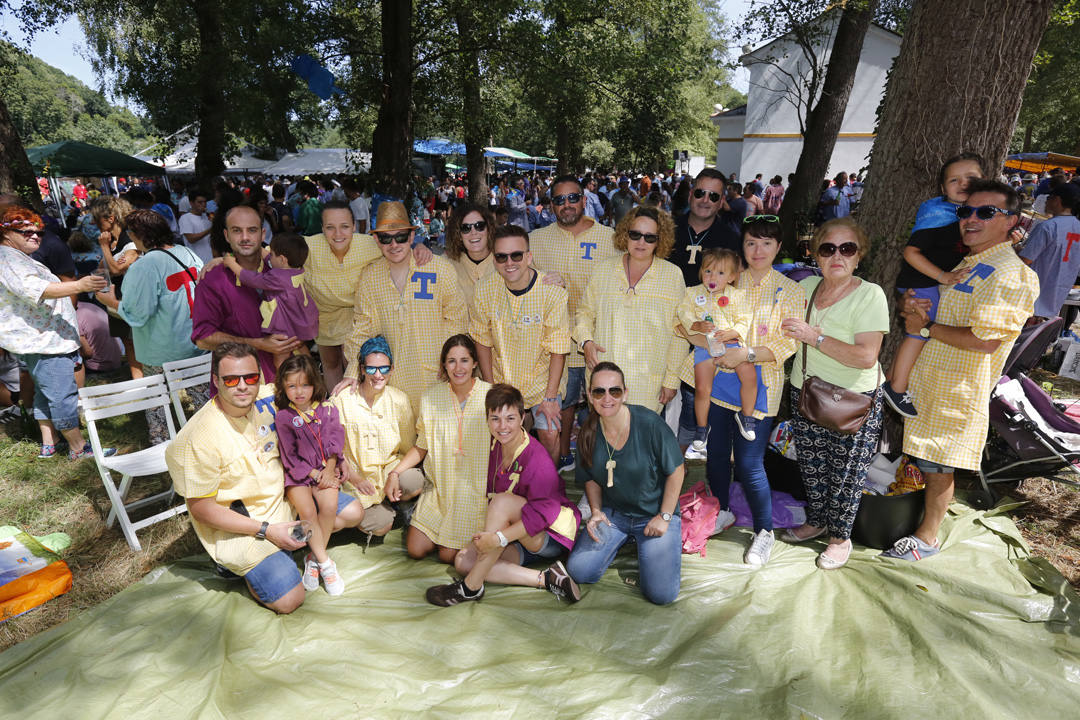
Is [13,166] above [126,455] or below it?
above

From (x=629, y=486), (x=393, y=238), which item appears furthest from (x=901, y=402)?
(x=393, y=238)

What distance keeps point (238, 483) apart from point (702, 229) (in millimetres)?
3631

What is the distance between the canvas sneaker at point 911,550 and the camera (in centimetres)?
356

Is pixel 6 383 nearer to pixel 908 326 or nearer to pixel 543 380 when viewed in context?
pixel 543 380

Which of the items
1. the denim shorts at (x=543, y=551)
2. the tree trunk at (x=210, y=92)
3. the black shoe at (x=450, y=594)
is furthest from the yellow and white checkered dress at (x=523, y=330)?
the tree trunk at (x=210, y=92)

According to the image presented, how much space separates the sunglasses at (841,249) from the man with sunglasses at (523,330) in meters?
1.60

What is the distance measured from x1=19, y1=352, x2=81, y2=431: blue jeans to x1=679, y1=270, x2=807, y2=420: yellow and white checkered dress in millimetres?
5207

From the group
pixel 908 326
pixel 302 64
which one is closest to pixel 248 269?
pixel 908 326

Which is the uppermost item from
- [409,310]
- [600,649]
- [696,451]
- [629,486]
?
[409,310]

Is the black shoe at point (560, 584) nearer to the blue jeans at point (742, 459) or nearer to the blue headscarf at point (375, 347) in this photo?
the blue jeans at point (742, 459)

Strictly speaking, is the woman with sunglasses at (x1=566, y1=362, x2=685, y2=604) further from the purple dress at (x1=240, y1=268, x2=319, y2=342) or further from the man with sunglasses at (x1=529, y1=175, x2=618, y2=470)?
the purple dress at (x1=240, y1=268, x2=319, y2=342)

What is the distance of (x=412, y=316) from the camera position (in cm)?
420

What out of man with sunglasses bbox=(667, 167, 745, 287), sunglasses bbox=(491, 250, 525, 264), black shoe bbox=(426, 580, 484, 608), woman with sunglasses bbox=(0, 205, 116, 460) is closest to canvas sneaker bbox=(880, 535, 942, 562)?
man with sunglasses bbox=(667, 167, 745, 287)

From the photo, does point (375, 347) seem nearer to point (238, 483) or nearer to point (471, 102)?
point (238, 483)
